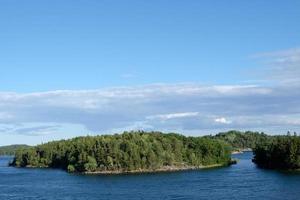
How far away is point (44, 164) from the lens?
18588 cm

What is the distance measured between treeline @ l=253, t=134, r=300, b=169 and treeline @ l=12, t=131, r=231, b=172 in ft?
42.8

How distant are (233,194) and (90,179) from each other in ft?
146

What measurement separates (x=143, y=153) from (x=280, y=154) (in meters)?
31.4

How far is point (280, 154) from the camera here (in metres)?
134

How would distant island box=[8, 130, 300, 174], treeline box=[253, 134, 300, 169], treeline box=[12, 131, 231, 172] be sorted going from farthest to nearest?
treeline box=[12, 131, 231, 172], distant island box=[8, 130, 300, 174], treeline box=[253, 134, 300, 169]

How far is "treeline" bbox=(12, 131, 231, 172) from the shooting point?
453 feet

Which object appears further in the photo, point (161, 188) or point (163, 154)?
point (163, 154)

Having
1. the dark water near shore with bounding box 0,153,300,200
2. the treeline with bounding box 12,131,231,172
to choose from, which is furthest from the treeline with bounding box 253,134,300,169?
the dark water near shore with bounding box 0,153,300,200

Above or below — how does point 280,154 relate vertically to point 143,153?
below

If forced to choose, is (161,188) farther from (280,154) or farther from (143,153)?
(280,154)

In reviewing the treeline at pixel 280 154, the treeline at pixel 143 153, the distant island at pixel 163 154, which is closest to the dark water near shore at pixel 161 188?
the treeline at pixel 280 154

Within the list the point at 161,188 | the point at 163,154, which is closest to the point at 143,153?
the point at 163,154

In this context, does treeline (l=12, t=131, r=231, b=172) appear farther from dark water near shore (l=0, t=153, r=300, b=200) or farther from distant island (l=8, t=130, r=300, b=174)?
dark water near shore (l=0, t=153, r=300, b=200)

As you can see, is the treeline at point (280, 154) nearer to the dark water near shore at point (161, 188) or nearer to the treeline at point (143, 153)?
the treeline at point (143, 153)
